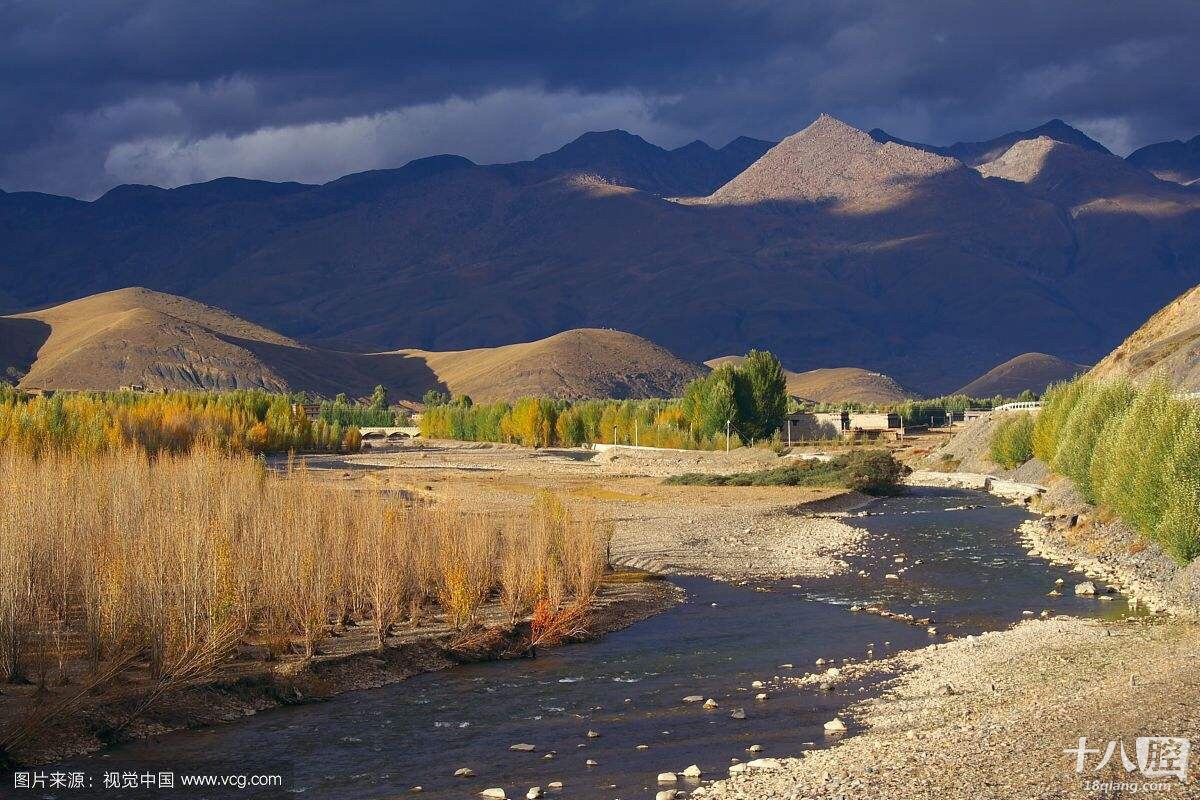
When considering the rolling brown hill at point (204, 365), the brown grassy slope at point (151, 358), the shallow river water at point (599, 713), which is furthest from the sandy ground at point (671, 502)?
the rolling brown hill at point (204, 365)

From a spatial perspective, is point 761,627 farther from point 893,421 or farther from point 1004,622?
point 893,421

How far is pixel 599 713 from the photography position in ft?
60.5

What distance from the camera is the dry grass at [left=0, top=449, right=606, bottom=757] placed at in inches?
736

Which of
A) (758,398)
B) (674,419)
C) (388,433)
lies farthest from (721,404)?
(388,433)

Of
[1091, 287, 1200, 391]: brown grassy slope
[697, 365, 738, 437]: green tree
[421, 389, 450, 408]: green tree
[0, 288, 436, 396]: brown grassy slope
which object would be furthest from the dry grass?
[421, 389, 450, 408]: green tree

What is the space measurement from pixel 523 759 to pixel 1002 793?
19.2 feet

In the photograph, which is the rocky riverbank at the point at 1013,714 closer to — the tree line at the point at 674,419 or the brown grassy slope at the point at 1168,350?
the brown grassy slope at the point at 1168,350

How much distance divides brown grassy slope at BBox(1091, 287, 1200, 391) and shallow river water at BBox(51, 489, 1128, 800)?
1042 inches

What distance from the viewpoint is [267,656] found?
68.2 feet

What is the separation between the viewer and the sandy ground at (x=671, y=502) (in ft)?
115

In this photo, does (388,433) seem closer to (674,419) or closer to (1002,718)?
(674,419)

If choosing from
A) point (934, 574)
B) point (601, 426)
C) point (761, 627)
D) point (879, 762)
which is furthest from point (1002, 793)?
point (601, 426)

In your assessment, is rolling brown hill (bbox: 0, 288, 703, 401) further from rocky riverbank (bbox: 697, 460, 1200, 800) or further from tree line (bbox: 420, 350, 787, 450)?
rocky riverbank (bbox: 697, 460, 1200, 800)

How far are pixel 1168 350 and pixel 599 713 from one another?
2036 inches
